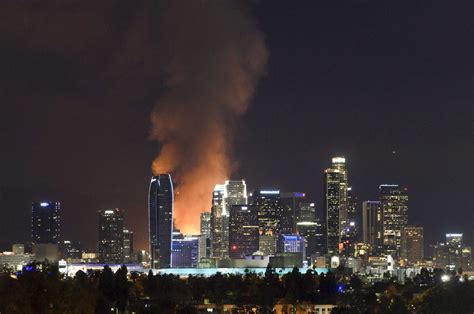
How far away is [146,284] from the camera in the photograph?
430 ft

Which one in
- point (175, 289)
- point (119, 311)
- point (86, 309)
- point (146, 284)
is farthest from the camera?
point (146, 284)

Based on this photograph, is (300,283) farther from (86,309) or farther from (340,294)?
(86,309)

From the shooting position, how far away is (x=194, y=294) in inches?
5059

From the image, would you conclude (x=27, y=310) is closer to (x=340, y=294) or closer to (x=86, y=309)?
(x=86, y=309)

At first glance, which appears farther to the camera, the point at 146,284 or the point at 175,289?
the point at 146,284

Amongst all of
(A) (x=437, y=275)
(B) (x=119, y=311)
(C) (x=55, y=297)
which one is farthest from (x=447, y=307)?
(A) (x=437, y=275)

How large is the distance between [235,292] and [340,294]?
39.8 feet

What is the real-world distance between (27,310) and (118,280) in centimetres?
4687

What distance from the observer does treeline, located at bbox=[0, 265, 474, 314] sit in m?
70.8

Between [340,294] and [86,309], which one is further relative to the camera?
[340,294]

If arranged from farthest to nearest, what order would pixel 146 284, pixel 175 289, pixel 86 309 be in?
1. pixel 146 284
2. pixel 175 289
3. pixel 86 309

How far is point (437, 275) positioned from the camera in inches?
6590

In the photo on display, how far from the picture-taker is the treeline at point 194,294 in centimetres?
7081

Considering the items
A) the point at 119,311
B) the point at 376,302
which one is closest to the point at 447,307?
the point at 376,302
